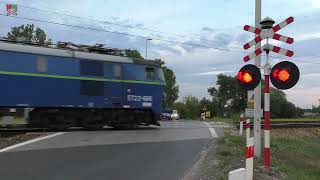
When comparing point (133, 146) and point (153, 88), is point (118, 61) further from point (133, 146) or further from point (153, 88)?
point (133, 146)

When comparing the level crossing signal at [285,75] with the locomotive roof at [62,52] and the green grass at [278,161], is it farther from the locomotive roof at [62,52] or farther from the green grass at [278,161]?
the locomotive roof at [62,52]

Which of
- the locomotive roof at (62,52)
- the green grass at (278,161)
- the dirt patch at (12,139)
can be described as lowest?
the green grass at (278,161)

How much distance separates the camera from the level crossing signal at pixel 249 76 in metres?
12.1

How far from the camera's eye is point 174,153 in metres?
16.1

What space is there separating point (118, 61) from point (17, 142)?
902cm

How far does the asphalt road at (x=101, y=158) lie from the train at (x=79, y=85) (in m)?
3.35

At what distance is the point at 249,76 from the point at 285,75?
960mm

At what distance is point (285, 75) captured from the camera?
11453mm

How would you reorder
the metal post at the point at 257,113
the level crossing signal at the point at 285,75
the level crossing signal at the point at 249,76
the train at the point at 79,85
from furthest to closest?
the train at the point at 79,85 < the metal post at the point at 257,113 < the level crossing signal at the point at 249,76 < the level crossing signal at the point at 285,75

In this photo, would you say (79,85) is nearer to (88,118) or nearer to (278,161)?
(88,118)

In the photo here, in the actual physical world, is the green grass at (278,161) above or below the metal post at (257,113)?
below

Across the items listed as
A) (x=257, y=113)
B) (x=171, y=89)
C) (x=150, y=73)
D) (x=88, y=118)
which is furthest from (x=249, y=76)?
(x=171, y=89)

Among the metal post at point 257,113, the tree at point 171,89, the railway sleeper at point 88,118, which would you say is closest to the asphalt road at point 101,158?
the metal post at point 257,113

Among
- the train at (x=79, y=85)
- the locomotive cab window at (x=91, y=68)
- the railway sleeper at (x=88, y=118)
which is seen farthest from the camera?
the locomotive cab window at (x=91, y=68)
